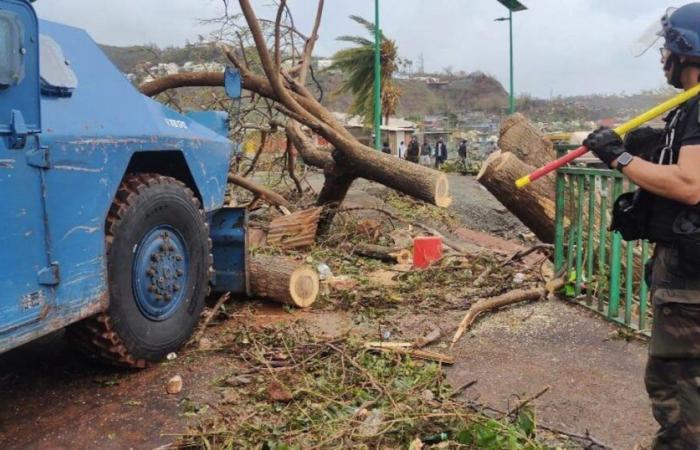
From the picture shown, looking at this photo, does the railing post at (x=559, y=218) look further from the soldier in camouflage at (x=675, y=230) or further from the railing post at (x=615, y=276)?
the soldier in camouflage at (x=675, y=230)

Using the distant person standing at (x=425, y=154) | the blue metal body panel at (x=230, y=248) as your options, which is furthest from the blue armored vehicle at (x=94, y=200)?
the distant person standing at (x=425, y=154)

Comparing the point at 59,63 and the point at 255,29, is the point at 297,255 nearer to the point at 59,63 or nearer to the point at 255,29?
the point at 255,29

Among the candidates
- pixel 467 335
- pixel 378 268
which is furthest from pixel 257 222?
pixel 467 335

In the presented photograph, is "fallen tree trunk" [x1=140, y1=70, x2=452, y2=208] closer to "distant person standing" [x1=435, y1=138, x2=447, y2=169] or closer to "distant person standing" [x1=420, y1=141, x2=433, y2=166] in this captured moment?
"distant person standing" [x1=435, y1=138, x2=447, y2=169]

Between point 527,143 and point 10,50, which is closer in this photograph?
point 10,50

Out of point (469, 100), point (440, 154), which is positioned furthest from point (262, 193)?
point (469, 100)

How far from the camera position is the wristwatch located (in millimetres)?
2668

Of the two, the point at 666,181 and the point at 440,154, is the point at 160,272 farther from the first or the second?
the point at 440,154

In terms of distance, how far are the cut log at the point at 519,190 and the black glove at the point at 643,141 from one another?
344 centimetres

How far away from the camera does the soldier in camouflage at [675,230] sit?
256cm

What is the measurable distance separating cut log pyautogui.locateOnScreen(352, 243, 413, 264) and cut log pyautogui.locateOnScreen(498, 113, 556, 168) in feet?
6.07

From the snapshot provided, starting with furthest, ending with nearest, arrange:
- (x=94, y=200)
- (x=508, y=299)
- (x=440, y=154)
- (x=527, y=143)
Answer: (x=440, y=154) → (x=527, y=143) → (x=508, y=299) → (x=94, y=200)

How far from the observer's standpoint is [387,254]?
25.8ft

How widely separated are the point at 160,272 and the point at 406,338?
5.93 ft
